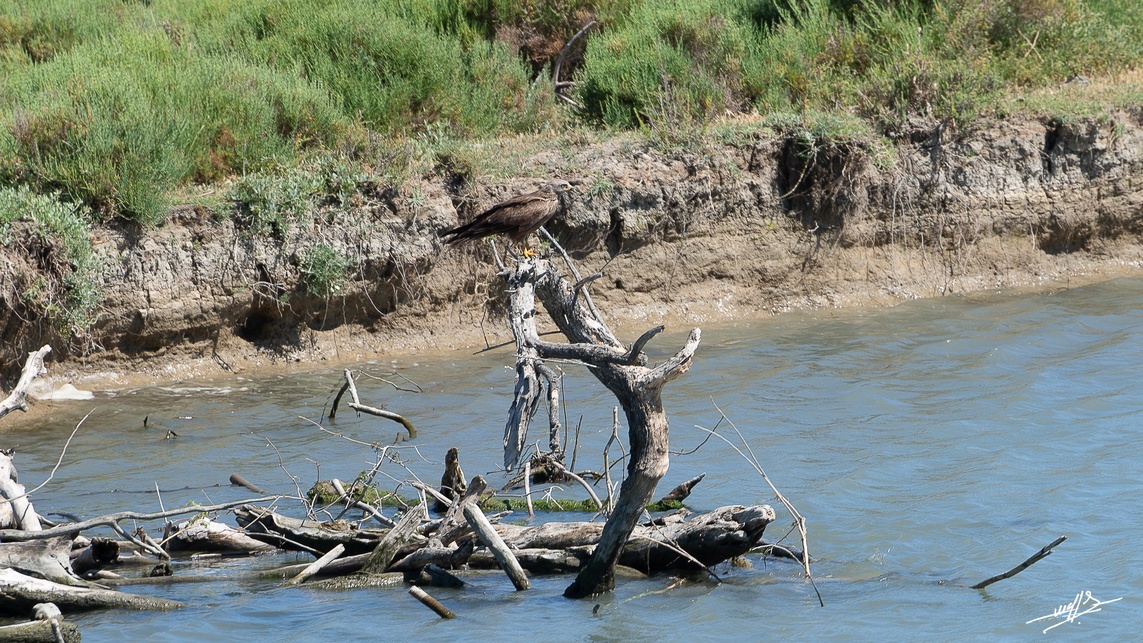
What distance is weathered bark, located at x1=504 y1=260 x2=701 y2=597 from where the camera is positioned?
422 cm

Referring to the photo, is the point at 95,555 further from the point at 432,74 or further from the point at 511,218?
the point at 432,74

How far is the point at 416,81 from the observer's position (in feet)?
36.7

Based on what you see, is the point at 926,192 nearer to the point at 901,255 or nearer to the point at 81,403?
the point at 901,255

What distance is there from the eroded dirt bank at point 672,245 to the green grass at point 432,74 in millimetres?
334

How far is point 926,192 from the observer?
11.4 m

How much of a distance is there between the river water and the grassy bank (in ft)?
5.65

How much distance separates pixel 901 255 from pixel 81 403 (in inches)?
300

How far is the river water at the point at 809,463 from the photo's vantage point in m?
4.82

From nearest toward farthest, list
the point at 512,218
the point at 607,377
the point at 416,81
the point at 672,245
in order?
1. the point at 607,377
2. the point at 512,218
3. the point at 672,245
4. the point at 416,81

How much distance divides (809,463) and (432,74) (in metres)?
6.06

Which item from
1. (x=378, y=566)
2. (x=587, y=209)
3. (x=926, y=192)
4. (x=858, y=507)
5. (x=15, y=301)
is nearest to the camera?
(x=378, y=566)

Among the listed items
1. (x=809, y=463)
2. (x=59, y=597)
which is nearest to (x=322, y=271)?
(x=809, y=463)

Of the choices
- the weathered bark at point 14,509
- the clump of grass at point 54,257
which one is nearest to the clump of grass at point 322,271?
the clump of grass at point 54,257

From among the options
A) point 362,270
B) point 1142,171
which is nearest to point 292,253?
point 362,270
